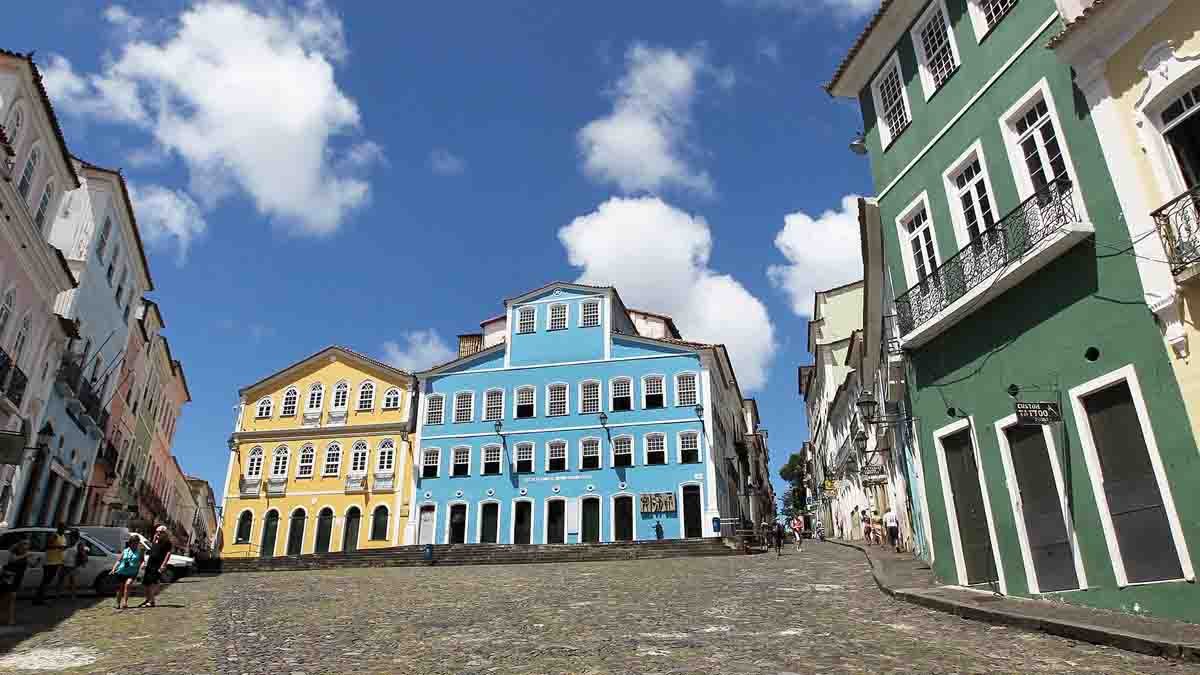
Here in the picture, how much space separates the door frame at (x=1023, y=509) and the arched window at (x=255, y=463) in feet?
133

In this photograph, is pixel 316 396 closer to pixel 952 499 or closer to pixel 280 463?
pixel 280 463

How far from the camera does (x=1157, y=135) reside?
884 cm

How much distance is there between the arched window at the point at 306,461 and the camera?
42094 millimetres

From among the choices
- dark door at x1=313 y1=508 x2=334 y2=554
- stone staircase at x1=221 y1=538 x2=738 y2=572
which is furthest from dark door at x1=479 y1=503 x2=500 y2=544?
dark door at x1=313 y1=508 x2=334 y2=554

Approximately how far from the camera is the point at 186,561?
21922 mm

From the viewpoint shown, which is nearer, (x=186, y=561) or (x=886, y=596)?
(x=886, y=596)

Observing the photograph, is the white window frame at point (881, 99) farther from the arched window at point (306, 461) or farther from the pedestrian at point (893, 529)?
the arched window at point (306, 461)

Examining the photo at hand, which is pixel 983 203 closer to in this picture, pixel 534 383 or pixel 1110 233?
pixel 1110 233

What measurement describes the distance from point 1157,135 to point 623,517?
30848 millimetres

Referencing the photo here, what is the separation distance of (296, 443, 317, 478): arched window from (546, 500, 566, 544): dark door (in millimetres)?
14103

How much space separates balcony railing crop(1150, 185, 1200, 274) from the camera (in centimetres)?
815

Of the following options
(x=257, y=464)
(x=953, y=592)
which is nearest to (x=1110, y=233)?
(x=953, y=592)

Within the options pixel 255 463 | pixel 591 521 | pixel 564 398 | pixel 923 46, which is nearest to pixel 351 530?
pixel 255 463

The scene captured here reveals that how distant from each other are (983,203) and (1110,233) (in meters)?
2.74
